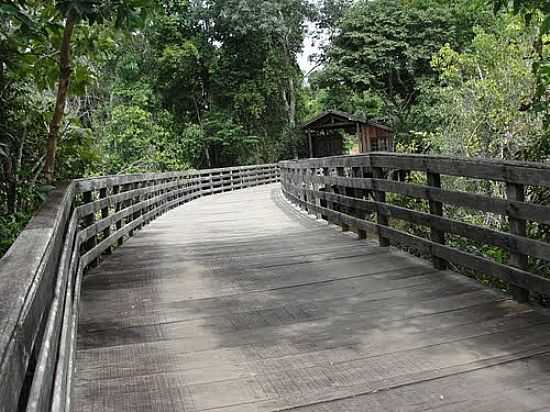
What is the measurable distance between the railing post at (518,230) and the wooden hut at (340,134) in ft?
78.5

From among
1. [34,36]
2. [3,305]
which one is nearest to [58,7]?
[34,36]

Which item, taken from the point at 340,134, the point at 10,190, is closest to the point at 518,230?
the point at 10,190

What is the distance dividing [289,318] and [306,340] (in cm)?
46

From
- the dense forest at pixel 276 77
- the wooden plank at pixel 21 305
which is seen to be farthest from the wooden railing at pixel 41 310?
the dense forest at pixel 276 77

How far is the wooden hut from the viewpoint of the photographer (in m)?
27.9

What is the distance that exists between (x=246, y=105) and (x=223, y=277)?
27888mm

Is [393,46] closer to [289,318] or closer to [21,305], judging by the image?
[289,318]

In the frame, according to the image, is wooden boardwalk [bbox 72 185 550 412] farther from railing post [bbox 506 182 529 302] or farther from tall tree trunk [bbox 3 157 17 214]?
tall tree trunk [bbox 3 157 17 214]

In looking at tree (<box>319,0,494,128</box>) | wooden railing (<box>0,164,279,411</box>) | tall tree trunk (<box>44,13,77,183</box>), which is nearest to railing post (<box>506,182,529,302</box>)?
wooden railing (<box>0,164,279,411</box>)

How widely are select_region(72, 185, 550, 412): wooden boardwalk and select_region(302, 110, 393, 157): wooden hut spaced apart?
889 inches

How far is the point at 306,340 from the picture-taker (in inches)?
137

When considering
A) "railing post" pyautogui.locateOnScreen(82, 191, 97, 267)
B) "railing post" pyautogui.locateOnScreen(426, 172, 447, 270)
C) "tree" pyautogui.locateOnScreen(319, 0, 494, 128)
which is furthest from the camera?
"tree" pyautogui.locateOnScreen(319, 0, 494, 128)

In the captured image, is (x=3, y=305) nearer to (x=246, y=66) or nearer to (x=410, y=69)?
(x=410, y=69)

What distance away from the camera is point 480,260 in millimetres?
4262
